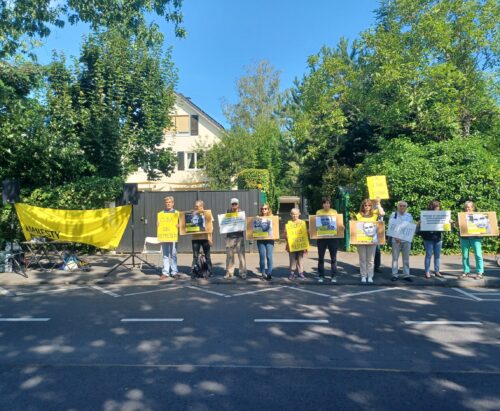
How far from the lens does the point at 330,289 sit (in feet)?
30.2

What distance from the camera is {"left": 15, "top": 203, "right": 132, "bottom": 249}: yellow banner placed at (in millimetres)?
11539

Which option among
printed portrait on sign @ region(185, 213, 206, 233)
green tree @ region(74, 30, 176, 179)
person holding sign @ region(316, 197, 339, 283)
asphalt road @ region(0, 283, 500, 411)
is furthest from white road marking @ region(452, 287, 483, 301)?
green tree @ region(74, 30, 176, 179)

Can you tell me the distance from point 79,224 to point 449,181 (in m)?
10.7

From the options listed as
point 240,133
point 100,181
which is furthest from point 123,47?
point 240,133

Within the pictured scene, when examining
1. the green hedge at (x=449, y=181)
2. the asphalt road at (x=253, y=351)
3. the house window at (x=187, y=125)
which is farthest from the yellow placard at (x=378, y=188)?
the house window at (x=187, y=125)

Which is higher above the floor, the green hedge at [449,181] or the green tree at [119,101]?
the green tree at [119,101]

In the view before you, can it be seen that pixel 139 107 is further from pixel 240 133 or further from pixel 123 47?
pixel 240 133

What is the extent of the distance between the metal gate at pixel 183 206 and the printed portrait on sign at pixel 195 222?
4652mm

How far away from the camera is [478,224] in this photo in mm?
9867

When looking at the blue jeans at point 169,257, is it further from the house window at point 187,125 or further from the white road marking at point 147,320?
the house window at point 187,125

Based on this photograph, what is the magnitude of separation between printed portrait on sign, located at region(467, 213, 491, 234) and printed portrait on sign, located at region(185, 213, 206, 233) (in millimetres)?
5962

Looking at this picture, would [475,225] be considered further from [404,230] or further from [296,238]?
[296,238]

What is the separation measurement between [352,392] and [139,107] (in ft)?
55.3

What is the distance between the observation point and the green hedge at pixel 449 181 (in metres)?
13.1
